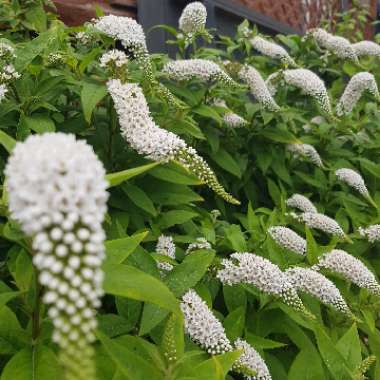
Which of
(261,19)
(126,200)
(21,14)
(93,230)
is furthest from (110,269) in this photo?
(261,19)

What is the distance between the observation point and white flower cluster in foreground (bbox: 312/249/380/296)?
1852mm

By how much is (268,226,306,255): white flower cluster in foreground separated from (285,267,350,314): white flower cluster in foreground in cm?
33

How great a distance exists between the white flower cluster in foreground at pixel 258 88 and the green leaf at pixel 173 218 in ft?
3.49

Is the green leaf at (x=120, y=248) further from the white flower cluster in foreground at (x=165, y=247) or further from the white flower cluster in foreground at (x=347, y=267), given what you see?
the white flower cluster in foreground at (x=347, y=267)

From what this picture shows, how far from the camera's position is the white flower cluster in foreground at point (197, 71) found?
92.0 inches

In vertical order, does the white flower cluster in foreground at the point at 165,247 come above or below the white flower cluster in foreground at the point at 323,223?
above

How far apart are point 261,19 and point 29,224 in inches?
210

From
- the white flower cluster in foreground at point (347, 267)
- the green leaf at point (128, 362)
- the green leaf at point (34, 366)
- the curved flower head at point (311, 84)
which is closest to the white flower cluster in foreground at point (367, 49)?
the curved flower head at point (311, 84)

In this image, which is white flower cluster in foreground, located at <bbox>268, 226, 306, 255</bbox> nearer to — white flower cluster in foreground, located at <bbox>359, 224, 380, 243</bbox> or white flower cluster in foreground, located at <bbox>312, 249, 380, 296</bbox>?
white flower cluster in foreground, located at <bbox>312, 249, 380, 296</bbox>

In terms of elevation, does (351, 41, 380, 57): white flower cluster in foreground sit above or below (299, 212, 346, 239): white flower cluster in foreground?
above

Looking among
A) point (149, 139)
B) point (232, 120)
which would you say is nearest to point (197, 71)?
point (232, 120)

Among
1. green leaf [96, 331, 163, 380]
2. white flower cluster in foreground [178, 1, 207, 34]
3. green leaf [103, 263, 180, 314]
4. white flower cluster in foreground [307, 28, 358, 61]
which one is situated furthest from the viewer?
white flower cluster in foreground [307, 28, 358, 61]

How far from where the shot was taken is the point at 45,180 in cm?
78

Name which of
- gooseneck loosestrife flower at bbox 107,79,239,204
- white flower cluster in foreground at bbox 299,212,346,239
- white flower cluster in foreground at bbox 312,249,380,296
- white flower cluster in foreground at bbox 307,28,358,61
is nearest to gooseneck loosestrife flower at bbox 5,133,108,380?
gooseneck loosestrife flower at bbox 107,79,239,204
